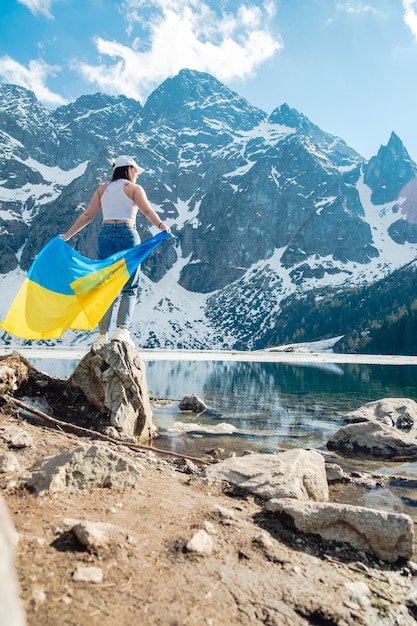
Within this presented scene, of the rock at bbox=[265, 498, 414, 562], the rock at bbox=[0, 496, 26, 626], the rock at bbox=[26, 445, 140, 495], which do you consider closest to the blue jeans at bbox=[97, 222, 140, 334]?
the rock at bbox=[26, 445, 140, 495]

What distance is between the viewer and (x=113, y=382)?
930 centimetres

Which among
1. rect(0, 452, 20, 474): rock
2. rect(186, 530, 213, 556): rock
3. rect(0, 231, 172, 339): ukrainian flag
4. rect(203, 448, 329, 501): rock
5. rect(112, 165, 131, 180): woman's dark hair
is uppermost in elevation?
rect(112, 165, 131, 180): woman's dark hair

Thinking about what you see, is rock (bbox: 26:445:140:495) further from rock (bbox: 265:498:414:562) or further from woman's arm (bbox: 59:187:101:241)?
woman's arm (bbox: 59:187:101:241)

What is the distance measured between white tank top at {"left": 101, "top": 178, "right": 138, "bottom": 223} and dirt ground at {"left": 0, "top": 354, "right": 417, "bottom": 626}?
18.1 ft

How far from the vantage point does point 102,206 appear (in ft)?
27.6

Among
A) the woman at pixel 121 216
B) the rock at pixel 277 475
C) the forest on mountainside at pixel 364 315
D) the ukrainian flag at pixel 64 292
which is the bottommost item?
the rock at pixel 277 475

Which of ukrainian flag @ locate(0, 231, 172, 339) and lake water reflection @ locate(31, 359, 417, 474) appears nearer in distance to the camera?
ukrainian flag @ locate(0, 231, 172, 339)

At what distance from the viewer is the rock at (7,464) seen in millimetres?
4470

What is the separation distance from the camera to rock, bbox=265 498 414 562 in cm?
426

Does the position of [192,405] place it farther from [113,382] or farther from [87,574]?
[87,574]

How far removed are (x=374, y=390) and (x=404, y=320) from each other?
329ft

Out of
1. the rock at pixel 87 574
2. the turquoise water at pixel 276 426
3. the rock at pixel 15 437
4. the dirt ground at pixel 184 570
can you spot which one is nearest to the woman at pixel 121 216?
the rock at pixel 15 437

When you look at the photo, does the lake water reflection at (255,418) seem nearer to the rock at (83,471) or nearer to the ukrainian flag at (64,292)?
the ukrainian flag at (64,292)

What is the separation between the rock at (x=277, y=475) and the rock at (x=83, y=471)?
1.60m
